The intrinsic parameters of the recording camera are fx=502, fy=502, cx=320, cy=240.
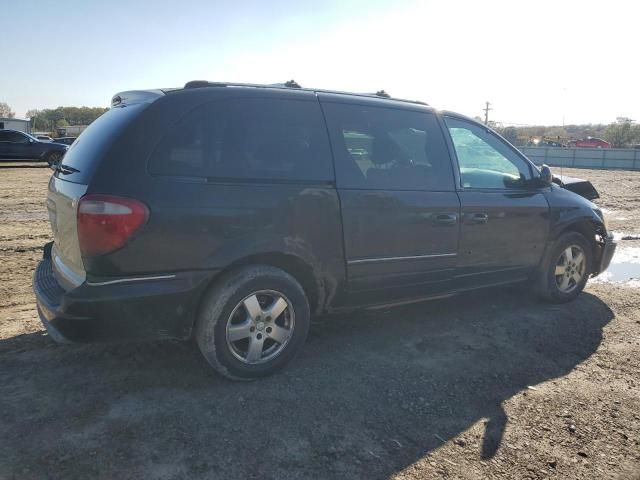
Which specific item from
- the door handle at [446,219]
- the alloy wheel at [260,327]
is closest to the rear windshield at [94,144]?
the alloy wheel at [260,327]

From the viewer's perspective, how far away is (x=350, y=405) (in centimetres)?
318

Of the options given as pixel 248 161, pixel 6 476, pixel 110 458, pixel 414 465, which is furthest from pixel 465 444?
pixel 6 476

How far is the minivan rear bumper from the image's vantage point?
2873 mm

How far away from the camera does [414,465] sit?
264cm

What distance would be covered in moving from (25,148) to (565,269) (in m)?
22.2

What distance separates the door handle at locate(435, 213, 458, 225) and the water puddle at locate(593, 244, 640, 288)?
3237mm

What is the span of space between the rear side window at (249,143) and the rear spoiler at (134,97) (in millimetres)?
296

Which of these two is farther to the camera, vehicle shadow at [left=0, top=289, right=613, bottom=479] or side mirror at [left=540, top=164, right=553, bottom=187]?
side mirror at [left=540, top=164, right=553, bottom=187]

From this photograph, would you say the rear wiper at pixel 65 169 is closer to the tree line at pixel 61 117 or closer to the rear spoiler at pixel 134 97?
the rear spoiler at pixel 134 97

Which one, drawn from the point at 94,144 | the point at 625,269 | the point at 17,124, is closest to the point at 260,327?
the point at 94,144

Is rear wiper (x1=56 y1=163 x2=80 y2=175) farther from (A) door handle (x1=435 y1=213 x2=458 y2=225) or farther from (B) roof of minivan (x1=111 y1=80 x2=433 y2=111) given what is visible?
(A) door handle (x1=435 y1=213 x2=458 y2=225)

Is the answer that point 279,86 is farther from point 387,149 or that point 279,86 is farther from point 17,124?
point 17,124

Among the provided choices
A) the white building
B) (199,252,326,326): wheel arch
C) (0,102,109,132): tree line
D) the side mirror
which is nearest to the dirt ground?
(199,252,326,326): wheel arch

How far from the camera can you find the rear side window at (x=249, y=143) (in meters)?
3.10
